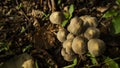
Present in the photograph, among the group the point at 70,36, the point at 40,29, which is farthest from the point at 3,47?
the point at 70,36

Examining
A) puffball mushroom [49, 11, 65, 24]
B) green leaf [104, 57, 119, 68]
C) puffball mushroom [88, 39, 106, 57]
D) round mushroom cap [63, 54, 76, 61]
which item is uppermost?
puffball mushroom [49, 11, 65, 24]

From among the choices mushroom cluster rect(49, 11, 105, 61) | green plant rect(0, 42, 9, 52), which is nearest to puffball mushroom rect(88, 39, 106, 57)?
mushroom cluster rect(49, 11, 105, 61)

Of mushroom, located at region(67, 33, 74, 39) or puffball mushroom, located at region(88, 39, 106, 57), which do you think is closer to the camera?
puffball mushroom, located at region(88, 39, 106, 57)

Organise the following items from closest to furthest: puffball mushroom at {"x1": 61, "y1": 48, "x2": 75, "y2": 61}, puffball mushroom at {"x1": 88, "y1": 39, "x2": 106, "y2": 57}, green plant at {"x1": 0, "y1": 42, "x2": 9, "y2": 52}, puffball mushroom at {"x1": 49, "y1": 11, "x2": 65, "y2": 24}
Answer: puffball mushroom at {"x1": 88, "y1": 39, "x2": 106, "y2": 57} < puffball mushroom at {"x1": 61, "y1": 48, "x2": 75, "y2": 61} < puffball mushroom at {"x1": 49, "y1": 11, "x2": 65, "y2": 24} < green plant at {"x1": 0, "y1": 42, "x2": 9, "y2": 52}

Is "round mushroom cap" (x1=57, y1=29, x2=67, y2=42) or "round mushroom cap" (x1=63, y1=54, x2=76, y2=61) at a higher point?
"round mushroom cap" (x1=57, y1=29, x2=67, y2=42)

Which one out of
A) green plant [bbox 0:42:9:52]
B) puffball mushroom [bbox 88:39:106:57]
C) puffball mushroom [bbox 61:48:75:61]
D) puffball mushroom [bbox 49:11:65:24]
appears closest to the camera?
puffball mushroom [bbox 88:39:106:57]

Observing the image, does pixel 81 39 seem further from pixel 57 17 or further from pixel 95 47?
pixel 57 17

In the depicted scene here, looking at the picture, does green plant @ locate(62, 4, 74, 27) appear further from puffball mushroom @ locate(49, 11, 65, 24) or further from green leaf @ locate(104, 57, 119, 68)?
green leaf @ locate(104, 57, 119, 68)

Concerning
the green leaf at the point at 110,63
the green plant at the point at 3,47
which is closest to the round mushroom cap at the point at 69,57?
the green leaf at the point at 110,63
